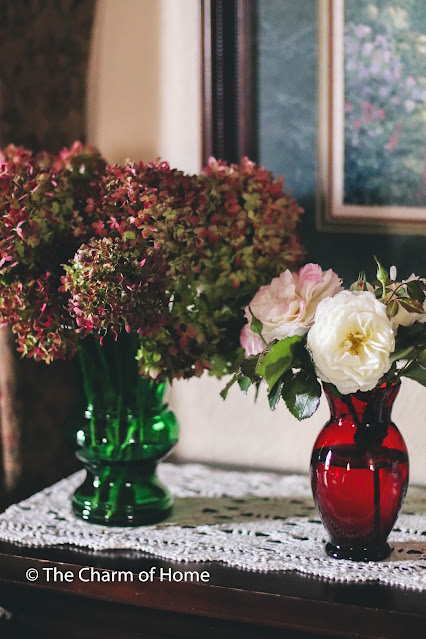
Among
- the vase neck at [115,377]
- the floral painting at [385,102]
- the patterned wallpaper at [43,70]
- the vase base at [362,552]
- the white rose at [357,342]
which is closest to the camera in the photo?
the white rose at [357,342]

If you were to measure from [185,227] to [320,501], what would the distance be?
0.37m

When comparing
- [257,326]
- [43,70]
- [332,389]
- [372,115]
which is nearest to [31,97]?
[43,70]

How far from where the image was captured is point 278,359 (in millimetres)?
996

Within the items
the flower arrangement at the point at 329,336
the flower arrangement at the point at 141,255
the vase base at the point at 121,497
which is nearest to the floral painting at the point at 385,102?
the flower arrangement at the point at 141,255

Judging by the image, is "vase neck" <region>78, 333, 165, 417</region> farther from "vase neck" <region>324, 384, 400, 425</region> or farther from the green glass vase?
"vase neck" <region>324, 384, 400, 425</region>

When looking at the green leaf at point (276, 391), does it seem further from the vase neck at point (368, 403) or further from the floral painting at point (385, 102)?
the floral painting at point (385, 102)

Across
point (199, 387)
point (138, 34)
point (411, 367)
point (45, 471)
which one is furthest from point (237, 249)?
point (45, 471)

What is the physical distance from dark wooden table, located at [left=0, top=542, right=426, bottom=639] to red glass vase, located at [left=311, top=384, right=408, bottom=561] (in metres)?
0.07

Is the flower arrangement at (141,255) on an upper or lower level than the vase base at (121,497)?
upper

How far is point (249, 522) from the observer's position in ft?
3.94

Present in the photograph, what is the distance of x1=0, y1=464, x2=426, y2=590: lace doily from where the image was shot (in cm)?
104

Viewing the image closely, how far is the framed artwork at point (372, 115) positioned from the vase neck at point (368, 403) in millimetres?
365

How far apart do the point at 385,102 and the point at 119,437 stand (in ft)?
2.04

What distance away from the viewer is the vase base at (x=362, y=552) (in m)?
1.05
